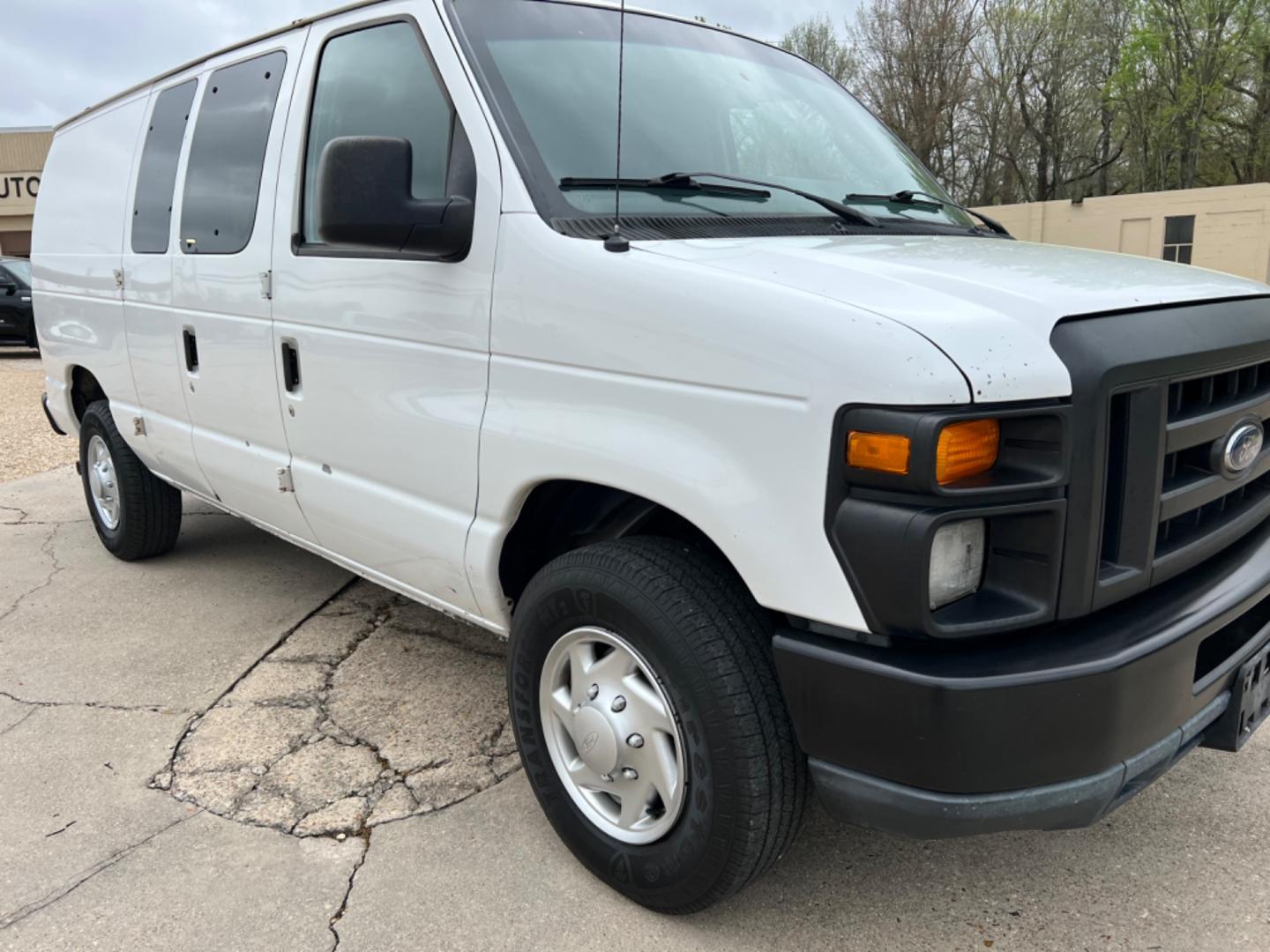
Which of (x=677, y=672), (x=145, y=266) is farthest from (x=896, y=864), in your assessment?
(x=145, y=266)

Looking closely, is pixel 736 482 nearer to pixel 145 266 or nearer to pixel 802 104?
pixel 802 104

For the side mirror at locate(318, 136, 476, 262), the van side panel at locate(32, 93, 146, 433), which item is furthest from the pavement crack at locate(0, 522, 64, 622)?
the side mirror at locate(318, 136, 476, 262)

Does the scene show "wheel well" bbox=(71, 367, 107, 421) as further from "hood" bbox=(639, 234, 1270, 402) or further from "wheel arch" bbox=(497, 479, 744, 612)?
"hood" bbox=(639, 234, 1270, 402)

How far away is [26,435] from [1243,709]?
32.7 ft

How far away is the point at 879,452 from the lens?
1.74 meters

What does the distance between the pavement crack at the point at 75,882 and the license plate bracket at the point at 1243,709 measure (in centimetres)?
259

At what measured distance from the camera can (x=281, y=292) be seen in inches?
126

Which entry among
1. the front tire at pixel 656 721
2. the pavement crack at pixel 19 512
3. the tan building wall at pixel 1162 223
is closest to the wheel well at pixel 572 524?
the front tire at pixel 656 721

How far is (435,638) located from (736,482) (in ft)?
7.90

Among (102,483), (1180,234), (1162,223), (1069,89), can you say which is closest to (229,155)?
(102,483)

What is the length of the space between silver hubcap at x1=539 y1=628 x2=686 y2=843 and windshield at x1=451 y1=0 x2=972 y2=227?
1.04 m

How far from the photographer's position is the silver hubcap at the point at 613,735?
2.22 meters

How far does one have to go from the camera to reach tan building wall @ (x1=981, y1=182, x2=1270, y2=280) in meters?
23.4

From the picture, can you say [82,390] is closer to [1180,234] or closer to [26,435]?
[26,435]
